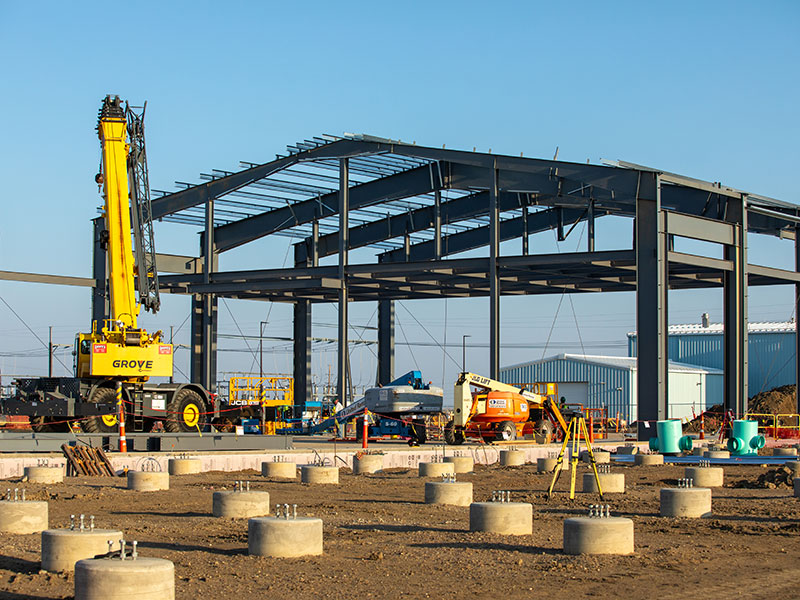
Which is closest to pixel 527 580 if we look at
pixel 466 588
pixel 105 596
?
pixel 466 588

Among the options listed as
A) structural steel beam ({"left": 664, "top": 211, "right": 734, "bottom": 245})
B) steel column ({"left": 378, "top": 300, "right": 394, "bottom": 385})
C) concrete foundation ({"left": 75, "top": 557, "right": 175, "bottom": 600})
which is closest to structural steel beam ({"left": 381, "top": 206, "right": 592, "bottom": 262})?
steel column ({"left": 378, "top": 300, "right": 394, "bottom": 385})

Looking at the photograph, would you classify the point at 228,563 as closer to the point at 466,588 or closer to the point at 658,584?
the point at 466,588

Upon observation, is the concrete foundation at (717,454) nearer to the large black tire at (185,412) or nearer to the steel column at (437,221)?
the large black tire at (185,412)

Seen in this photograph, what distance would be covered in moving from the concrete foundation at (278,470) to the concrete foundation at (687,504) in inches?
427

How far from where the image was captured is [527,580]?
1150cm

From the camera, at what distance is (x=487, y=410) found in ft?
127

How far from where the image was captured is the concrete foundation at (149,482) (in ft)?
70.4

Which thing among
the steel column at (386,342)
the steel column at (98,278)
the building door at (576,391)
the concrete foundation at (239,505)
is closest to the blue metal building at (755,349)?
the building door at (576,391)

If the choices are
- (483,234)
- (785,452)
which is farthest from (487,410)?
(483,234)

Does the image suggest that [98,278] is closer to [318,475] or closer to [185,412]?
[185,412]

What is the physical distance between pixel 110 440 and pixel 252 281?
21.5 m

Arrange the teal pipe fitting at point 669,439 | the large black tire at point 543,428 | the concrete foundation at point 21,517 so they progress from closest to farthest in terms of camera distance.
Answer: the concrete foundation at point 21,517 < the teal pipe fitting at point 669,439 < the large black tire at point 543,428

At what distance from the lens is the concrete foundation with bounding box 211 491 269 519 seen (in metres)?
16.6

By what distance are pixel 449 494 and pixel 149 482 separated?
6.38m
